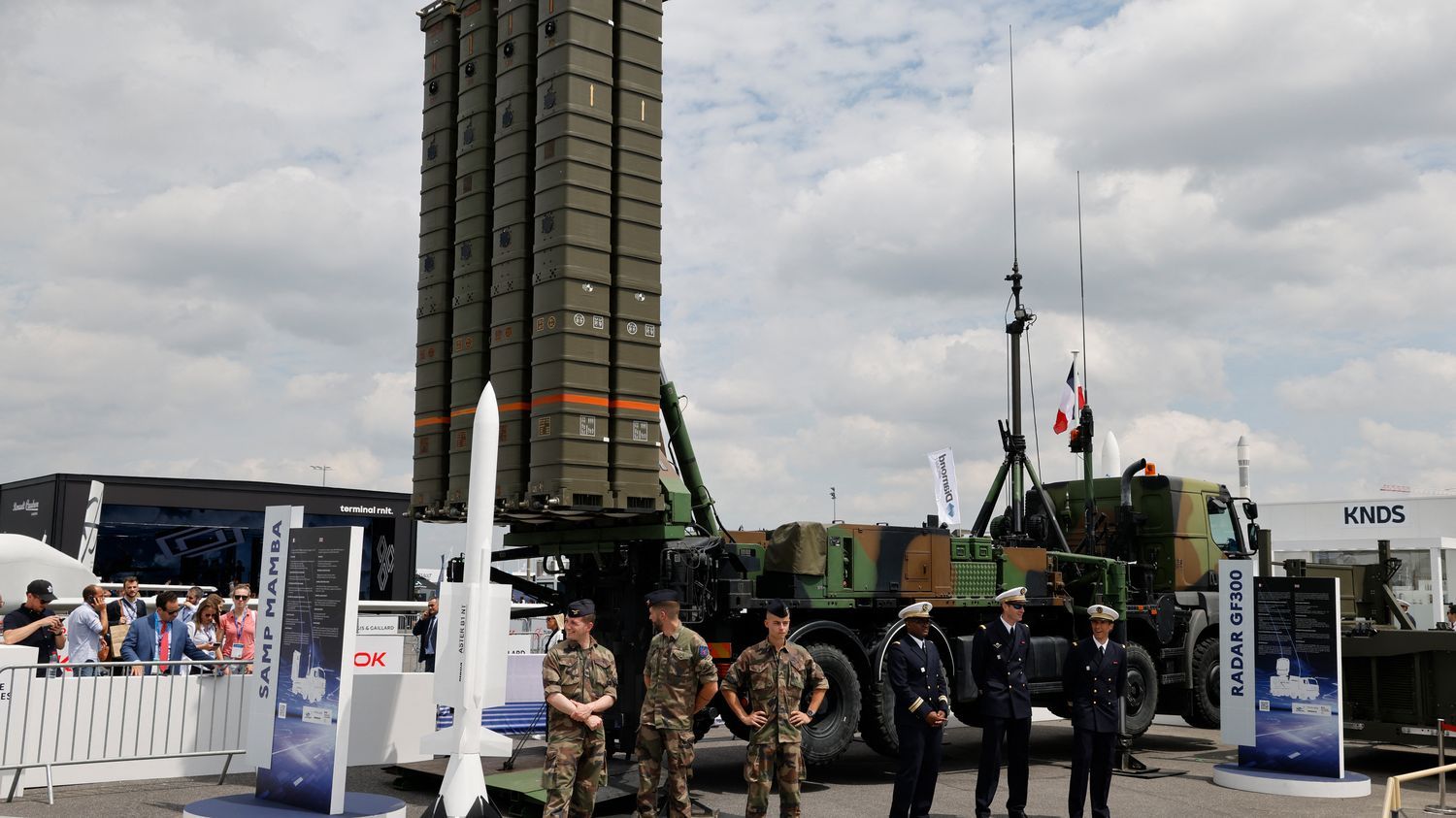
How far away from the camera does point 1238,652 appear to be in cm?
1097

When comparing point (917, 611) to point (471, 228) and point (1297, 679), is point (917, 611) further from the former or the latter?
point (471, 228)

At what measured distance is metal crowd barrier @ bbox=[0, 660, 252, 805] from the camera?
922cm

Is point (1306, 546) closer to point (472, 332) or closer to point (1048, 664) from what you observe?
point (1048, 664)

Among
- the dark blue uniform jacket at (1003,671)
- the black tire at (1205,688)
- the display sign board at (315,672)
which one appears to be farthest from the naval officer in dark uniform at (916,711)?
the black tire at (1205,688)

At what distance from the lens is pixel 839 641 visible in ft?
35.3

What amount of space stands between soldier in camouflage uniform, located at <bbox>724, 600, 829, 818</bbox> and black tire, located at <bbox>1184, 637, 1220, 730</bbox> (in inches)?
291

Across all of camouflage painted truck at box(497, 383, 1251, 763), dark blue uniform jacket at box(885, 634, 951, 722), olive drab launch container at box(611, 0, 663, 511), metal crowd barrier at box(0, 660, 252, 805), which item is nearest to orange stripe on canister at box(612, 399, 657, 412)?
olive drab launch container at box(611, 0, 663, 511)

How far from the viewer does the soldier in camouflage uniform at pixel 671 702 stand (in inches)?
297

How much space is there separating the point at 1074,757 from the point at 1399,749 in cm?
696

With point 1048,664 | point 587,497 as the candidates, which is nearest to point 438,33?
point 587,497

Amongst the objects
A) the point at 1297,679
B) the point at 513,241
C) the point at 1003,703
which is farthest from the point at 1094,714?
the point at 513,241

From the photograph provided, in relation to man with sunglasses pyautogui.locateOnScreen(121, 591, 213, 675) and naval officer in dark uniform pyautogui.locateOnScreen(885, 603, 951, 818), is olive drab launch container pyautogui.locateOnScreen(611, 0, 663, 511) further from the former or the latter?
man with sunglasses pyautogui.locateOnScreen(121, 591, 213, 675)

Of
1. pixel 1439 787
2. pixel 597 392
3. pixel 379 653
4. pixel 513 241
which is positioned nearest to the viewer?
pixel 1439 787

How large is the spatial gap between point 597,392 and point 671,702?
131 inches
